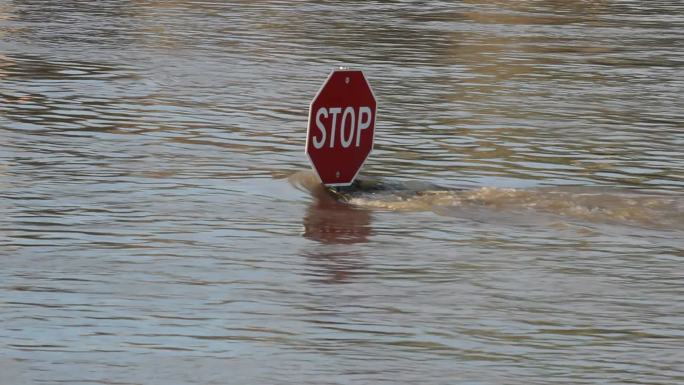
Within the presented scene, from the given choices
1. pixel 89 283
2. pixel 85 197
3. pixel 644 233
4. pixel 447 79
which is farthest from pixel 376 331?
pixel 447 79

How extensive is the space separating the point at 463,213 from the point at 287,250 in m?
1.65

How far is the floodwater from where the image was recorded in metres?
7.34

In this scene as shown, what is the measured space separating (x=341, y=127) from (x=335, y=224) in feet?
3.63

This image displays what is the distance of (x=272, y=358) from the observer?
23.7 ft

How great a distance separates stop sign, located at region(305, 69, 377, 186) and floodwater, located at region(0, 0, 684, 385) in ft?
0.74

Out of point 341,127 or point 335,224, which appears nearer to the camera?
point 335,224

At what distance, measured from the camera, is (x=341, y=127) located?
1155cm

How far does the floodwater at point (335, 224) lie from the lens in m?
7.34

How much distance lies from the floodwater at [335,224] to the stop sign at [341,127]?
0.74 feet

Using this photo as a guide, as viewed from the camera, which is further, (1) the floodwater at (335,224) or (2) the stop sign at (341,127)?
(2) the stop sign at (341,127)

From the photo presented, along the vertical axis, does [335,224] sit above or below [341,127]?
below

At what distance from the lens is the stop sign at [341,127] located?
11383mm

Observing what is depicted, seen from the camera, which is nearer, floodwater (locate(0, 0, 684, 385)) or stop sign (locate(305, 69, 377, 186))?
floodwater (locate(0, 0, 684, 385))

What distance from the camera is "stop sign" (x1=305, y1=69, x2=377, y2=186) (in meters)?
11.4
